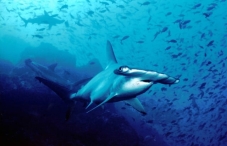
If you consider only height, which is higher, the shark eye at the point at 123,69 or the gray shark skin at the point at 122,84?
the shark eye at the point at 123,69

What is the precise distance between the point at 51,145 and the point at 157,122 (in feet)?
43.7

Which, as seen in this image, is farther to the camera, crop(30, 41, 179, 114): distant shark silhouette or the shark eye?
crop(30, 41, 179, 114): distant shark silhouette

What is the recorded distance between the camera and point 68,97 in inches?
191

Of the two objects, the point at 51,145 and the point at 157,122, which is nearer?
the point at 51,145

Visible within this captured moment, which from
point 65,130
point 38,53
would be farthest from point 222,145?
point 38,53

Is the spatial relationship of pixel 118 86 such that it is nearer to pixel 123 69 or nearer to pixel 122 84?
pixel 122 84

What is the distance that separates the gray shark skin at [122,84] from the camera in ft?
8.52

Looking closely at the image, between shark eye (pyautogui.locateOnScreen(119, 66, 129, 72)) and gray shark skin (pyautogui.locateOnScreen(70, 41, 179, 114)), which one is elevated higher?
shark eye (pyautogui.locateOnScreen(119, 66, 129, 72))

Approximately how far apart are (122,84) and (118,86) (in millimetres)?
103

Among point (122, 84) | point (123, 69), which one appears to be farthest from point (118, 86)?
point (123, 69)

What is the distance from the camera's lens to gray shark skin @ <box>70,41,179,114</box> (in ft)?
8.52

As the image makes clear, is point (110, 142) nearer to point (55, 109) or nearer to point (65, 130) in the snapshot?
point (65, 130)

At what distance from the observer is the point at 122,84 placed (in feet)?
10.2

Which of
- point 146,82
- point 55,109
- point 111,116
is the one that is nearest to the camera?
point 146,82
